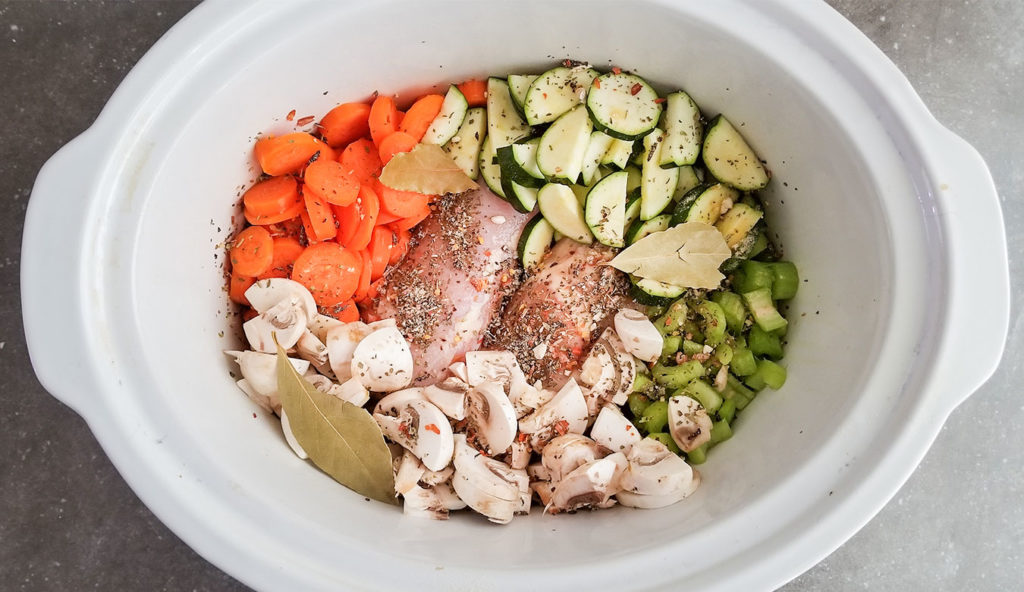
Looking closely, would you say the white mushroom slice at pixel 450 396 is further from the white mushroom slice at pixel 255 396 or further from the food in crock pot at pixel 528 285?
the white mushroom slice at pixel 255 396

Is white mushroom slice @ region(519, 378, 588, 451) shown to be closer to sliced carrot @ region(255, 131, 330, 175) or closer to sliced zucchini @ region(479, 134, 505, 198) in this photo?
sliced zucchini @ region(479, 134, 505, 198)

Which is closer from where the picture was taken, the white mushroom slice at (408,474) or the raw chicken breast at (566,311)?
the white mushroom slice at (408,474)

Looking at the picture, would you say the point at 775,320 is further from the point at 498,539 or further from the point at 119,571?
the point at 119,571

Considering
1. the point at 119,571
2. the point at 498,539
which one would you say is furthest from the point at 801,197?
the point at 119,571

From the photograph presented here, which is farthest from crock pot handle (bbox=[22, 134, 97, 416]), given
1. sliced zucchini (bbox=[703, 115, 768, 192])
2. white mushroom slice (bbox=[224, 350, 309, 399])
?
sliced zucchini (bbox=[703, 115, 768, 192])

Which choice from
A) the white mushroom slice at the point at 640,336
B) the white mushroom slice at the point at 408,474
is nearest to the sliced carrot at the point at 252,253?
the white mushroom slice at the point at 408,474

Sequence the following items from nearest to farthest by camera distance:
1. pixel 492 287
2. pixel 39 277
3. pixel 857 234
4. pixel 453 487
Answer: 1. pixel 39 277
2. pixel 857 234
3. pixel 453 487
4. pixel 492 287

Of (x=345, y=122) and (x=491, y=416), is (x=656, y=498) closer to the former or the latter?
(x=491, y=416)
